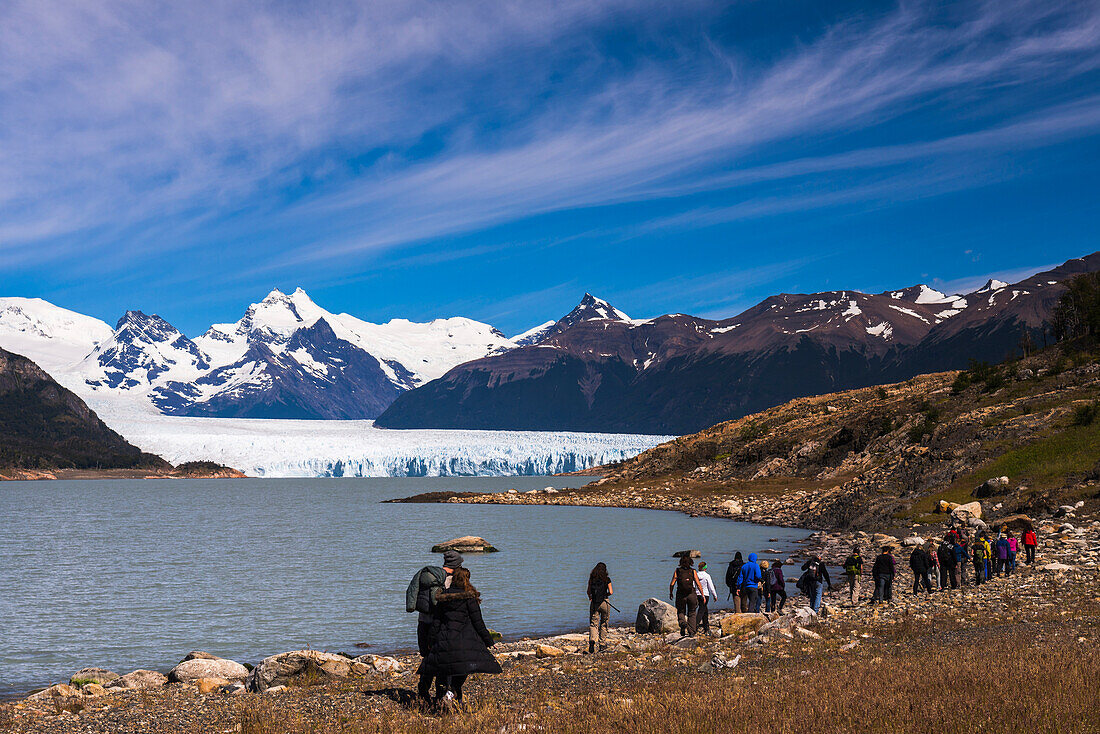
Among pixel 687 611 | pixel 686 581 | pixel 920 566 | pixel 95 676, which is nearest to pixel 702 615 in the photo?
pixel 687 611

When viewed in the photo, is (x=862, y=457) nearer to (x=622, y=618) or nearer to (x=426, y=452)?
(x=622, y=618)

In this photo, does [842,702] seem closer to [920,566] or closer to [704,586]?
[704,586]

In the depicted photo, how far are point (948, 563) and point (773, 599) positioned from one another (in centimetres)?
658

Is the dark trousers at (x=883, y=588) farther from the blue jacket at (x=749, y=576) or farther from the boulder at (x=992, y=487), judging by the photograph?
the boulder at (x=992, y=487)

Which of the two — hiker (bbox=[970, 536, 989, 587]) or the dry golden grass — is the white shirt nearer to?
the dry golden grass

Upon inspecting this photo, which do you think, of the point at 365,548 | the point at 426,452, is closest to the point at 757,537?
the point at 365,548

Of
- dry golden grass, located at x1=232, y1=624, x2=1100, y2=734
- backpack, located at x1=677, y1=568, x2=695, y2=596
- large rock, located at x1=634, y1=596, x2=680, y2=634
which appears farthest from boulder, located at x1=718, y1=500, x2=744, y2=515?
dry golden grass, located at x1=232, y1=624, x2=1100, y2=734

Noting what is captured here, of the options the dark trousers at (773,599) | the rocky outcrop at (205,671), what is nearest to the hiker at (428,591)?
the rocky outcrop at (205,671)

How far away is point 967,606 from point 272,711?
65.7ft

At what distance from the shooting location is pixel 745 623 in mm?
23359

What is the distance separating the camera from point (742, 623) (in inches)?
921

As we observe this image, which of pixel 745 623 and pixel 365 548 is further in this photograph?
pixel 365 548

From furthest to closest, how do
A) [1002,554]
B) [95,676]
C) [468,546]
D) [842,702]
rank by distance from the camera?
[468,546] < [1002,554] < [95,676] < [842,702]

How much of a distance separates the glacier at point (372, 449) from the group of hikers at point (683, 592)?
141432 millimetres
